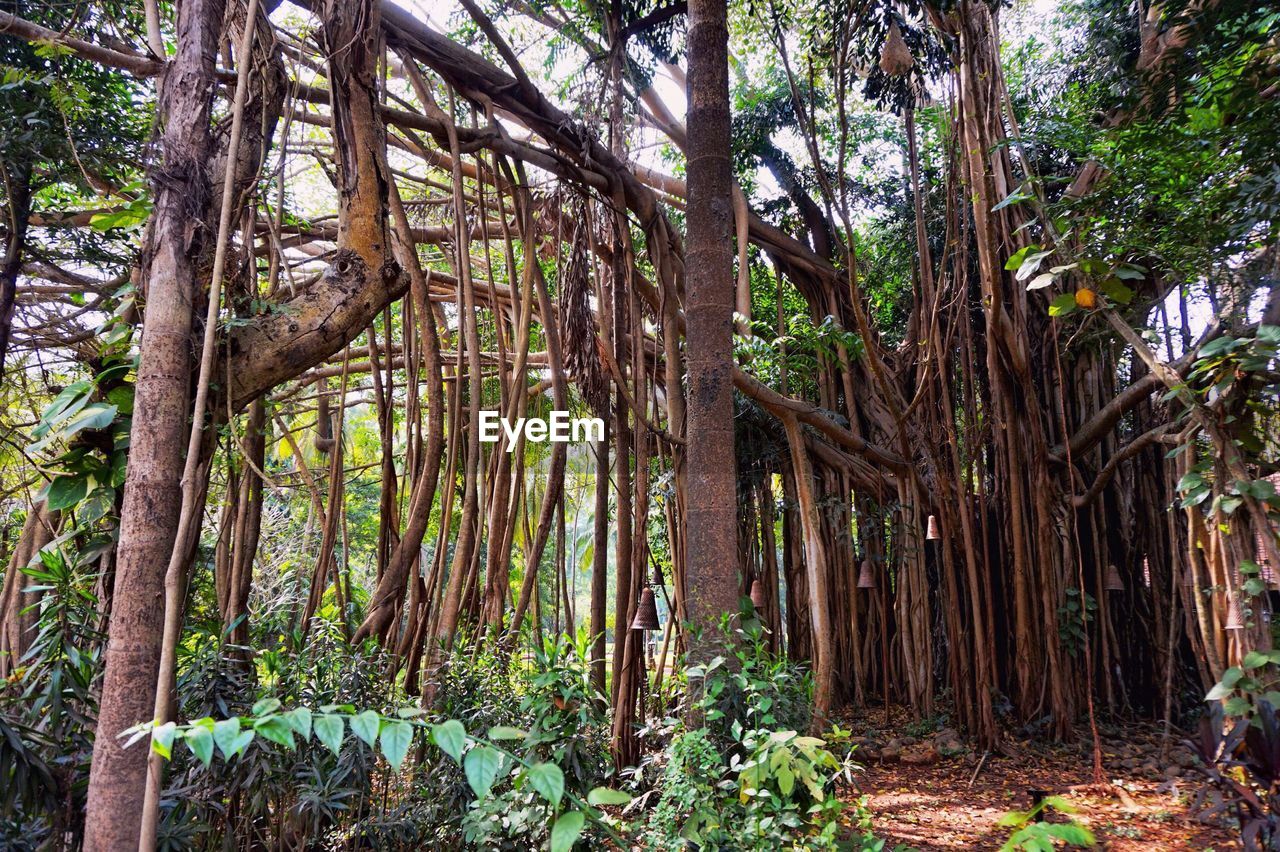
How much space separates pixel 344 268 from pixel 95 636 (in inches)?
42.3

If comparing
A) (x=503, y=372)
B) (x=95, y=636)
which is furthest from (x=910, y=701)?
(x=95, y=636)

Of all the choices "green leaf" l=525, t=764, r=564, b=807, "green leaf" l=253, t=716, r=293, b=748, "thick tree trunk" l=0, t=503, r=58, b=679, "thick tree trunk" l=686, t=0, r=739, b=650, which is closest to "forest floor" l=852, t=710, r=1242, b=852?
"thick tree trunk" l=686, t=0, r=739, b=650

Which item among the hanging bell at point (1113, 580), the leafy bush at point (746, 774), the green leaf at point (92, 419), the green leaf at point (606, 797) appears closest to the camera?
the green leaf at point (606, 797)

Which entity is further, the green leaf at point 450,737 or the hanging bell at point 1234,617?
the hanging bell at point 1234,617

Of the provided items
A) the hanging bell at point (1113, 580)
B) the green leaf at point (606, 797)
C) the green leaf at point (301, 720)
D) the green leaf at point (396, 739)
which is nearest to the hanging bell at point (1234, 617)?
the hanging bell at point (1113, 580)

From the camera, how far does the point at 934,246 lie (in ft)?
18.8

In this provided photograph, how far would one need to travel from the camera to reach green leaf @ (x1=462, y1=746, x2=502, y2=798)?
898 mm

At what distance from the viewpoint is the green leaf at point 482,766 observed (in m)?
0.90

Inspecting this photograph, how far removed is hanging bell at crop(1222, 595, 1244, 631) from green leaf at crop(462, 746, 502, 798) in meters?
2.98

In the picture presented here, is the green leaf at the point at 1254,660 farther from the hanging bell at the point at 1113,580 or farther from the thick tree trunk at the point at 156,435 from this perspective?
the thick tree trunk at the point at 156,435

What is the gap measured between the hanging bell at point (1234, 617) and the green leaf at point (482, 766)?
2.98 meters

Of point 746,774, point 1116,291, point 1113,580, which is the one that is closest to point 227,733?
point 746,774

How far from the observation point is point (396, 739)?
0.95 meters

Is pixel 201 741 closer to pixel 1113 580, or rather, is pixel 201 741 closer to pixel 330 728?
pixel 330 728
